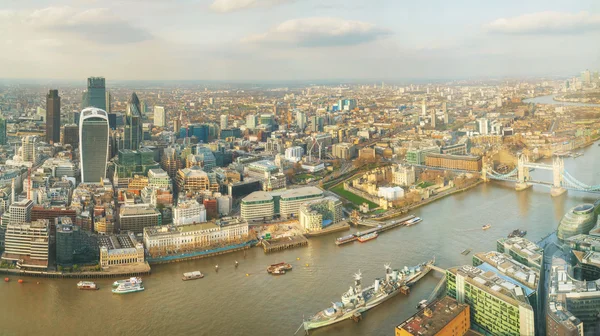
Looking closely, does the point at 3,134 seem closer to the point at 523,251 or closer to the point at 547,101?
the point at 523,251

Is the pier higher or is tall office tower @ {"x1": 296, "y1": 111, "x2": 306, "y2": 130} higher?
tall office tower @ {"x1": 296, "y1": 111, "x2": 306, "y2": 130}

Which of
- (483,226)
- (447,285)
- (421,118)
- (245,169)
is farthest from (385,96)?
(447,285)

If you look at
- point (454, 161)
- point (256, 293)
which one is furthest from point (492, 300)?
point (454, 161)

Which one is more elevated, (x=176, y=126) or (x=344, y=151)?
(x=176, y=126)

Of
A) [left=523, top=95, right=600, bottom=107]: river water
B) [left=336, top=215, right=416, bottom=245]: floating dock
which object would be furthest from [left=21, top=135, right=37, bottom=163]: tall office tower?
[left=523, top=95, right=600, bottom=107]: river water

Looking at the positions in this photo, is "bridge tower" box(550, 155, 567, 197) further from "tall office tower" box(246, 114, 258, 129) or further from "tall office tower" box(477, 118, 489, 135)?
"tall office tower" box(246, 114, 258, 129)

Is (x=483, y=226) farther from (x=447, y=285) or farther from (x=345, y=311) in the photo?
(x=345, y=311)

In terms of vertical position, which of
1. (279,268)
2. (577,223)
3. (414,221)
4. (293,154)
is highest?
(293,154)
